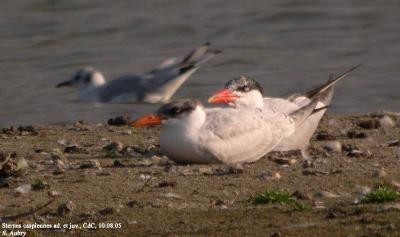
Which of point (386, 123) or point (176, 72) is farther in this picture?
point (176, 72)

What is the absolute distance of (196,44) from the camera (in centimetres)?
1574

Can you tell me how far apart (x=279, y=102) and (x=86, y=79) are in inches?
250

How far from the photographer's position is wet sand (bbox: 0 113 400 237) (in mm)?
5828

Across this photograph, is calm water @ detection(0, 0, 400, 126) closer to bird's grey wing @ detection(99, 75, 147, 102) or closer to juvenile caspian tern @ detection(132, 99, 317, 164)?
bird's grey wing @ detection(99, 75, 147, 102)

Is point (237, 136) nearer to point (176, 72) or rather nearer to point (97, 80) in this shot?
point (176, 72)

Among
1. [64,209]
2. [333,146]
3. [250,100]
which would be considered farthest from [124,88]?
[64,209]

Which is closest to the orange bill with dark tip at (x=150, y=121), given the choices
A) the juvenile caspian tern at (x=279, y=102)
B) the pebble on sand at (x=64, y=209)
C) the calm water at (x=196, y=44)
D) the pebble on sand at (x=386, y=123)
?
the juvenile caspian tern at (x=279, y=102)

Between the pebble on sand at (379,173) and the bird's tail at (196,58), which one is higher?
the bird's tail at (196,58)

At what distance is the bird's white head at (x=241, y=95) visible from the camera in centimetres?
898

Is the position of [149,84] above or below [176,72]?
below

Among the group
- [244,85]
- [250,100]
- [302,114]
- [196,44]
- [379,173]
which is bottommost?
[379,173]

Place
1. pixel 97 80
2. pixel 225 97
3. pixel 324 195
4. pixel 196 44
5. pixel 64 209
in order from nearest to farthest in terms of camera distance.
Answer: pixel 64 209 → pixel 324 195 → pixel 225 97 → pixel 97 80 → pixel 196 44

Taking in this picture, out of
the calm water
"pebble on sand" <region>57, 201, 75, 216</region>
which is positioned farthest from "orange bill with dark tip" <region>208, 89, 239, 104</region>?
the calm water

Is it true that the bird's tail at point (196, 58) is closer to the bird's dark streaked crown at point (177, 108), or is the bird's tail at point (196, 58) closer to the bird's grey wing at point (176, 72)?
the bird's grey wing at point (176, 72)
